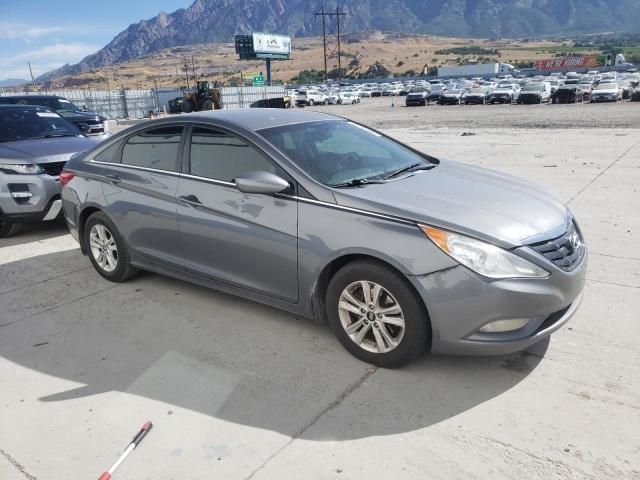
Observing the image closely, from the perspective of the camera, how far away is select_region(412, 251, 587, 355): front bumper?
301 cm

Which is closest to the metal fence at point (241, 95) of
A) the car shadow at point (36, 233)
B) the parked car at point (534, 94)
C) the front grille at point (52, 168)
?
the parked car at point (534, 94)

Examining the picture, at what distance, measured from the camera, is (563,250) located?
329 cm

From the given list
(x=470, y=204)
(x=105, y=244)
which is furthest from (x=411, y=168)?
(x=105, y=244)

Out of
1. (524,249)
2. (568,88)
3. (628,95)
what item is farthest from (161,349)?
(628,95)

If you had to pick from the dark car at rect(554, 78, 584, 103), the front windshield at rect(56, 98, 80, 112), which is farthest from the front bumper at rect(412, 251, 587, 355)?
the dark car at rect(554, 78, 584, 103)

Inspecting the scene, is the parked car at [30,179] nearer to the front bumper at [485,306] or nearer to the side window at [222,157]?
the side window at [222,157]

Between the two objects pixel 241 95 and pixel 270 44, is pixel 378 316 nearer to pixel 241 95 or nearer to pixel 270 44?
pixel 241 95

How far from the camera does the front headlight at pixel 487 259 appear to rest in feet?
9.93

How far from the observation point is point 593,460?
2.61m

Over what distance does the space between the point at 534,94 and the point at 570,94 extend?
2.27 meters

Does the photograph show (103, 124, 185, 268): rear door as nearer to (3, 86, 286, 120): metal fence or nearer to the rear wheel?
the rear wheel

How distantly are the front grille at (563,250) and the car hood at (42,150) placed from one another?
234 inches

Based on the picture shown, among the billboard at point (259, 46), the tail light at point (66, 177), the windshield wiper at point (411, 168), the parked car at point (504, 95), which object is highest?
the billboard at point (259, 46)

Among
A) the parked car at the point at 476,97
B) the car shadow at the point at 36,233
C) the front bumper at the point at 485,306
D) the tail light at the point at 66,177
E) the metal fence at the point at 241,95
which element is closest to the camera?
the front bumper at the point at 485,306
